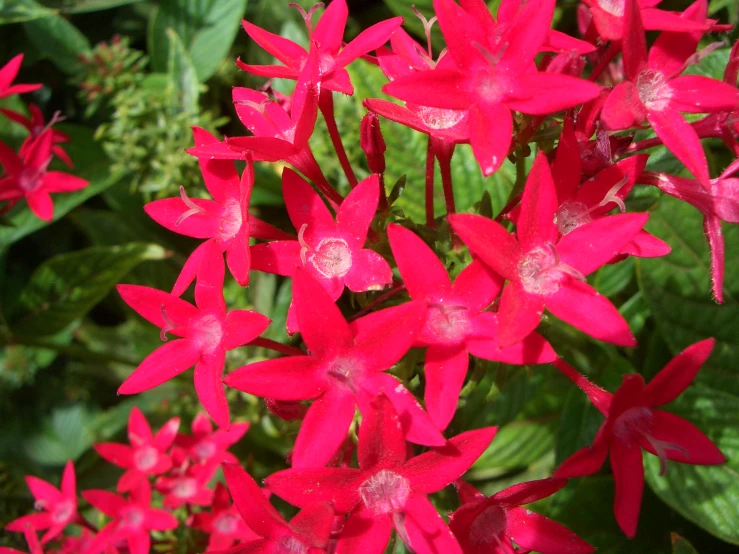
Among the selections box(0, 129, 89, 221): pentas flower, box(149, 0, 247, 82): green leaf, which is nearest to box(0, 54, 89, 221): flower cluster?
box(0, 129, 89, 221): pentas flower

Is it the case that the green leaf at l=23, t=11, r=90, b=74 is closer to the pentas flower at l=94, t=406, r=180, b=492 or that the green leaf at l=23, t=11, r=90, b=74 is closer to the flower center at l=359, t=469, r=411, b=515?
the pentas flower at l=94, t=406, r=180, b=492

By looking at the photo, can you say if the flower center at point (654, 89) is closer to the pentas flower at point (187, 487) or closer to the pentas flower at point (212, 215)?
the pentas flower at point (212, 215)

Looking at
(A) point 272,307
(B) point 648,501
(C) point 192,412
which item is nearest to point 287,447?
(C) point 192,412

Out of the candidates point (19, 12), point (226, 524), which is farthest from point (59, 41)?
point (226, 524)

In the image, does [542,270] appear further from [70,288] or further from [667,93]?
[70,288]

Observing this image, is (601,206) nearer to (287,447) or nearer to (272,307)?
(287,447)

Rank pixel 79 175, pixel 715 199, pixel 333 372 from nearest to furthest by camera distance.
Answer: pixel 333 372, pixel 715 199, pixel 79 175

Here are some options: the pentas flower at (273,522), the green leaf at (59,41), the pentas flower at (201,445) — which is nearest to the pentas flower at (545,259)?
the pentas flower at (273,522)
